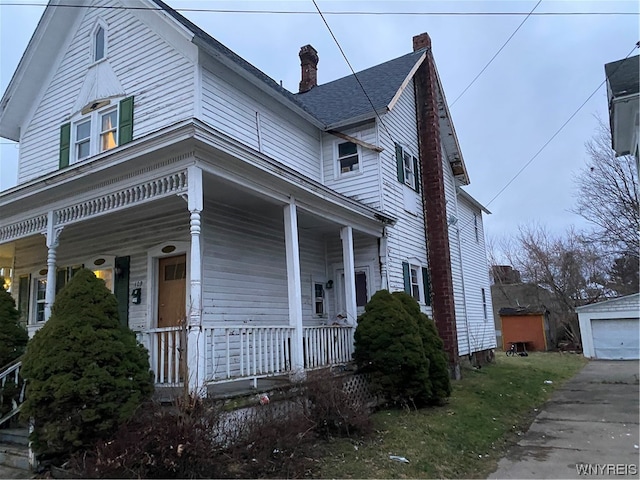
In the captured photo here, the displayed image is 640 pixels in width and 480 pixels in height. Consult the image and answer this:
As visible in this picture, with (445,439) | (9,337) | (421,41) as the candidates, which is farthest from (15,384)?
(421,41)

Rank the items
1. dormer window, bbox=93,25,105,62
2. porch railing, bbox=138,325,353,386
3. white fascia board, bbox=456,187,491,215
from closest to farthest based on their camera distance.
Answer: porch railing, bbox=138,325,353,386, dormer window, bbox=93,25,105,62, white fascia board, bbox=456,187,491,215

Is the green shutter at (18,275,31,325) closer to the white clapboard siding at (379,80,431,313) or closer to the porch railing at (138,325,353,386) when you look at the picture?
the porch railing at (138,325,353,386)

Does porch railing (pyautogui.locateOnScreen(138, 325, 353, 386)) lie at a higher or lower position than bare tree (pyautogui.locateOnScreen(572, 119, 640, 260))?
lower

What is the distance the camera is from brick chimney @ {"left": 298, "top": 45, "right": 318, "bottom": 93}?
18.7m

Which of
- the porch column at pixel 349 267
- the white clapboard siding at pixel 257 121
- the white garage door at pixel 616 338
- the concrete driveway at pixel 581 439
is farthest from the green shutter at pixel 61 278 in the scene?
the white garage door at pixel 616 338

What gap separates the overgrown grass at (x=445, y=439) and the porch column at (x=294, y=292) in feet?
5.43

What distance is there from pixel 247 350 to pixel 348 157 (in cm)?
A: 718

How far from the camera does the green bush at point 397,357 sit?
9.09 meters

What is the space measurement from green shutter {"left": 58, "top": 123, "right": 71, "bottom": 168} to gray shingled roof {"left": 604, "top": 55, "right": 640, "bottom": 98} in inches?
437

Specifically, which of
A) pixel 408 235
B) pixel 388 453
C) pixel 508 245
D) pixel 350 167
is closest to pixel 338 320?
pixel 408 235

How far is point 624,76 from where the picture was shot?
→ 7926mm

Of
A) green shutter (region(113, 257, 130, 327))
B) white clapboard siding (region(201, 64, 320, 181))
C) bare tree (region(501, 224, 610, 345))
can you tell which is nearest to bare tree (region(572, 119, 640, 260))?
bare tree (region(501, 224, 610, 345))

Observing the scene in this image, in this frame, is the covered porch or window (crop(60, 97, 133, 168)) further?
window (crop(60, 97, 133, 168))

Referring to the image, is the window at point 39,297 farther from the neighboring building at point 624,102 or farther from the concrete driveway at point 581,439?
the neighboring building at point 624,102
